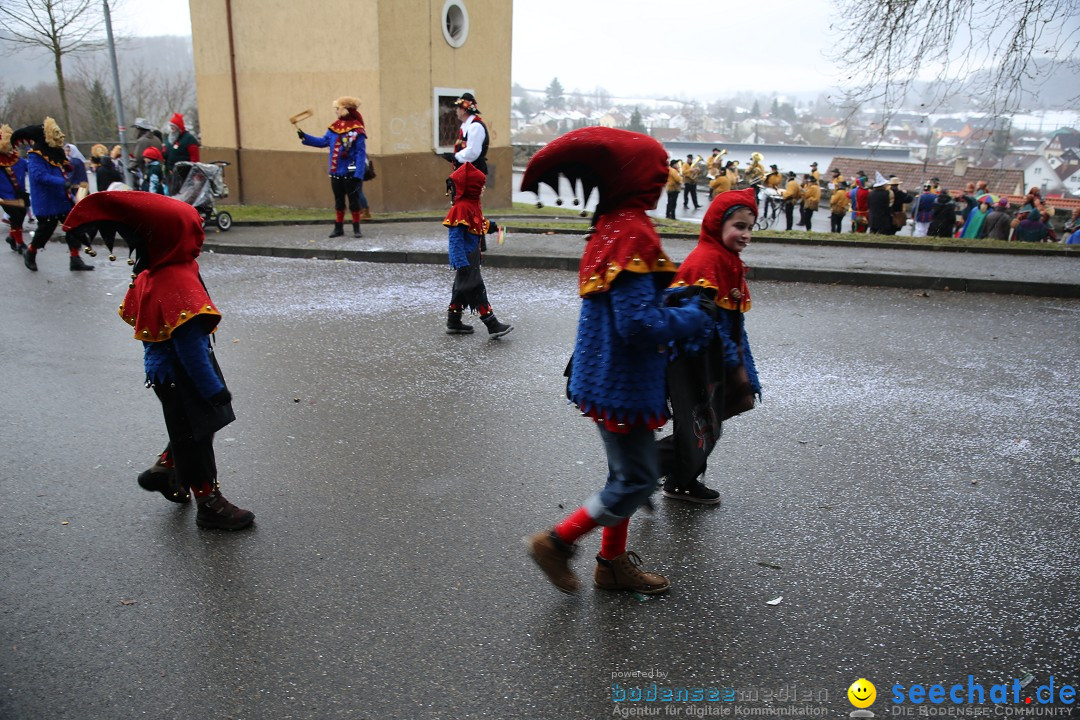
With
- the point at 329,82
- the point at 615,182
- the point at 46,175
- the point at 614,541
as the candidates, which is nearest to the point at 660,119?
the point at 329,82

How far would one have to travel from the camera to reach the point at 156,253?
384cm

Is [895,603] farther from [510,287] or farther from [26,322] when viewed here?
[26,322]

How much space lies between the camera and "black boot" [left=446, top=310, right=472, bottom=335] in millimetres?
7652

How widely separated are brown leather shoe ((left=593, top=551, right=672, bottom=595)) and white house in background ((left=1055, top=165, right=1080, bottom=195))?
59349 mm

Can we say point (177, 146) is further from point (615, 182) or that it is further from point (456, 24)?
point (615, 182)

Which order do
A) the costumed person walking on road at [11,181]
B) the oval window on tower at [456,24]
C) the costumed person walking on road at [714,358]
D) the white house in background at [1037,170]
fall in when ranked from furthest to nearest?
the white house in background at [1037,170]
the oval window on tower at [456,24]
the costumed person walking on road at [11,181]
the costumed person walking on road at [714,358]

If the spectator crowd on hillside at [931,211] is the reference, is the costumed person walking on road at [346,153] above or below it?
above

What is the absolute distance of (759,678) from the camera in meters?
2.94

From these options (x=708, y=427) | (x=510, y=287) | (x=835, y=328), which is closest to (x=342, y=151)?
(x=510, y=287)

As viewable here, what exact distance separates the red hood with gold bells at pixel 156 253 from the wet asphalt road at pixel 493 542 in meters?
1.11

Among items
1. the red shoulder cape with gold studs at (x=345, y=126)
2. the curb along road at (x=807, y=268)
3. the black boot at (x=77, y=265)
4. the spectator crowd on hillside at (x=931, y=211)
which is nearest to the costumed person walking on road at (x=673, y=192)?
the spectator crowd on hillside at (x=931, y=211)

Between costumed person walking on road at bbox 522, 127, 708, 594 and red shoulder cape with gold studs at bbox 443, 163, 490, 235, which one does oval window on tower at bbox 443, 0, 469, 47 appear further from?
costumed person walking on road at bbox 522, 127, 708, 594

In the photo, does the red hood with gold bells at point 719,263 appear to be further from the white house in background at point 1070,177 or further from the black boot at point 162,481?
the white house in background at point 1070,177

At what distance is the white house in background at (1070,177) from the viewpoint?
52838mm
